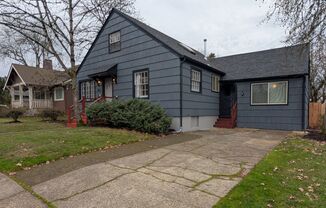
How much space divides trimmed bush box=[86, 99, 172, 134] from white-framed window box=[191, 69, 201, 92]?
254cm

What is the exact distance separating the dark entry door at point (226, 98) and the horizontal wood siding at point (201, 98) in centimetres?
61

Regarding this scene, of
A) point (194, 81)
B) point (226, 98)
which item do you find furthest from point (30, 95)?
point (226, 98)

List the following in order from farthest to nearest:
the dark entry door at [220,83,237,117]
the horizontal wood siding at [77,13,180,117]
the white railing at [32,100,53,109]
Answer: the white railing at [32,100,53,109]
the dark entry door at [220,83,237,117]
the horizontal wood siding at [77,13,180,117]

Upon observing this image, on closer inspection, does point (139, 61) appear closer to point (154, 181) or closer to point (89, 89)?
point (89, 89)

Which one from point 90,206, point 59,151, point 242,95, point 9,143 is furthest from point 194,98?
point 90,206

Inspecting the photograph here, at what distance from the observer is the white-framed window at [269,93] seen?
492 inches

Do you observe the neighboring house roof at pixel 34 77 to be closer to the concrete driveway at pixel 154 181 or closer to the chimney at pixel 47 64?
the chimney at pixel 47 64

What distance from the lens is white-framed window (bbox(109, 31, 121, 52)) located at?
13.5m

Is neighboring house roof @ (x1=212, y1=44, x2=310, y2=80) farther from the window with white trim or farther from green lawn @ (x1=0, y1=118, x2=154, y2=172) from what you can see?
the window with white trim

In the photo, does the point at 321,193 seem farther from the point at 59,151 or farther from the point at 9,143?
the point at 9,143

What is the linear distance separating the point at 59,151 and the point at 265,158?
569 centimetres

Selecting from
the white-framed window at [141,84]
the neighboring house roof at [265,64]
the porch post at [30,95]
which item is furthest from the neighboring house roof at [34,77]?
the neighboring house roof at [265,64]

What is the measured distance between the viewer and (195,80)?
12.0m

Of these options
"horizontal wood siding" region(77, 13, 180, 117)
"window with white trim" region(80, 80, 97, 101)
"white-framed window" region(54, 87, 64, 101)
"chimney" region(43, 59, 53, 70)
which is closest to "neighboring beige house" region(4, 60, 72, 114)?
"white-framed window" region(54, 87, 64, 101)
